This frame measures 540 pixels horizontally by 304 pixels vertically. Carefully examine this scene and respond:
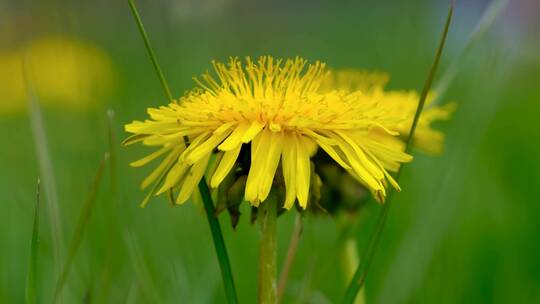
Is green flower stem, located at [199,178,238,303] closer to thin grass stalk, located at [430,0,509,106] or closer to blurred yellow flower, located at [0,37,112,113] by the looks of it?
thin grass stalk, located at [430,0,509,106]

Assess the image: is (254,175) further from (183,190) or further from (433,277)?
(433,277)

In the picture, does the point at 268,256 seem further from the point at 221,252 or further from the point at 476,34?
the point at 476,34

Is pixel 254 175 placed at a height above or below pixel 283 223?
above

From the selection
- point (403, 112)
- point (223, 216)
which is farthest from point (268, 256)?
point (223, 216)

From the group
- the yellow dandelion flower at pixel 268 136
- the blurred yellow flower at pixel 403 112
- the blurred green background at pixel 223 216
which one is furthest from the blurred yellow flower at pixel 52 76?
the yellow dandelion flower at pixel 268 136

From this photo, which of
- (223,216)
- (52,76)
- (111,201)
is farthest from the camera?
(52,76)

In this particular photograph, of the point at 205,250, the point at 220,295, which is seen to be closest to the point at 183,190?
the point at 220,295
